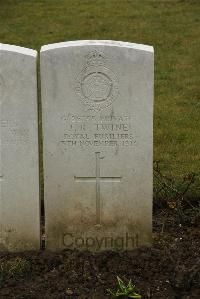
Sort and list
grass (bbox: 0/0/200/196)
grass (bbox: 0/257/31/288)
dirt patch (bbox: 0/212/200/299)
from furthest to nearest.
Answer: grass (bbox: 0/0/200/196) → grass (bbox: 0/257/31/288) → dirt patch (bbox: 0/212/200/299)

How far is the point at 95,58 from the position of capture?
4438 mm

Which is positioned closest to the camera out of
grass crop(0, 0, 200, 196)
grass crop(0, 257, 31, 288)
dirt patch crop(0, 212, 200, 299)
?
dirt patch crop(0, 212, 200, 299)

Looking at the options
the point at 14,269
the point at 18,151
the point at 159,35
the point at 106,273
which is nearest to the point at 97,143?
the point at 18,151

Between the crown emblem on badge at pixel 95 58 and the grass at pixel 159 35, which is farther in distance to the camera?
the grass at pixel 159 35

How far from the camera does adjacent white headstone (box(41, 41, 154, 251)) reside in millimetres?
4445

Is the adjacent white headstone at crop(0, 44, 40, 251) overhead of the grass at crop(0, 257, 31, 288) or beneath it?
overhead

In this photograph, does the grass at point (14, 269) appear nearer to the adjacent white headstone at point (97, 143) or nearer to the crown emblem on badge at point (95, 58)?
the adjacent white headstone at point (97, 143)

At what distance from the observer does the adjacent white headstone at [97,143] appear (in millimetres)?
4445

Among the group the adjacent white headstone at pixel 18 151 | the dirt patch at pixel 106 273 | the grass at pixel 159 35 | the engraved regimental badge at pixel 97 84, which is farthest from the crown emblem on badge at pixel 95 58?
the grass at pixel 159 35

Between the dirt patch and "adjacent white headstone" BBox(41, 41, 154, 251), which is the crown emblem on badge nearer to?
"adjacent white headstone" BBox(41, 41, 154, 251)

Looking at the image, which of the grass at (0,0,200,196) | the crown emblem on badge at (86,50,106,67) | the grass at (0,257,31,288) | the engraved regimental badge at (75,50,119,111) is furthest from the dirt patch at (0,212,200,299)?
the grass at (0,0,200,196)

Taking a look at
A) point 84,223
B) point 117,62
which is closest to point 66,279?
point 84,223

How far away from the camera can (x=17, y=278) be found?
4379 millimetres

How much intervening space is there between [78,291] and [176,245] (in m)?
0.92
